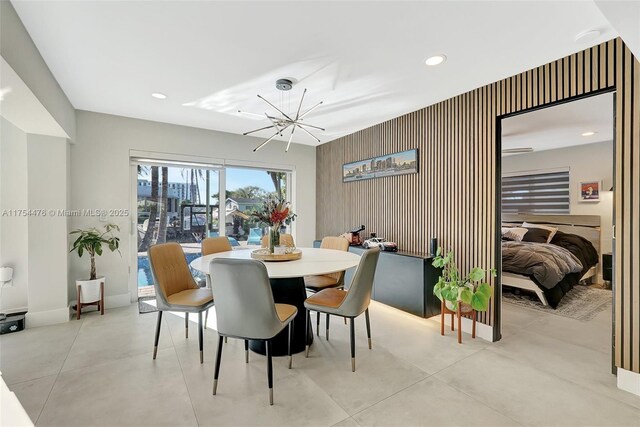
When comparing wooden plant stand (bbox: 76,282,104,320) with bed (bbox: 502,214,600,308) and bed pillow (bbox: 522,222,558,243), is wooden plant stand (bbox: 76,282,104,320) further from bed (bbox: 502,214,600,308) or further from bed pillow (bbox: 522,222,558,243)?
bed pillow (bbox: 522,222,558,243)

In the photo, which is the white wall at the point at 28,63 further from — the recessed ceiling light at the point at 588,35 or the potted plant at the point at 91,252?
the recessed ceiling light at the point at 588,35

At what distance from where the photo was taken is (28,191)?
9.96 ft

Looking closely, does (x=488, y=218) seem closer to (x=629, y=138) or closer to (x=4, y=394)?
(x=629, y=138)

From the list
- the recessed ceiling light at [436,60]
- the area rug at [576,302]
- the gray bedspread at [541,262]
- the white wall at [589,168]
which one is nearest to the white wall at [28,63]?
the recessed ceiling light at [436,60]

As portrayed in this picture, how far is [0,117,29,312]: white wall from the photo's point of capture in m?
3.19

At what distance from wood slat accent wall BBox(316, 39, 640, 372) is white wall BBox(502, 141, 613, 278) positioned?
3.37 m

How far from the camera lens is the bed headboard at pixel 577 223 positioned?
16.1ft

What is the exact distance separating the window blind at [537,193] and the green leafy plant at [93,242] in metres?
7.14

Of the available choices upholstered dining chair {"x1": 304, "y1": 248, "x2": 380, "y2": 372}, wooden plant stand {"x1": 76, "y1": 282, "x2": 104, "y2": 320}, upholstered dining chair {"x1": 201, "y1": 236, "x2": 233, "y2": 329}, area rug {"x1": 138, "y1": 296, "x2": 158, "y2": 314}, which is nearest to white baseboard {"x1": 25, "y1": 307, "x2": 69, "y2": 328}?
wooden plant stand {"x1": 76, "y1": 282, "x2": 104, "y2": 320}

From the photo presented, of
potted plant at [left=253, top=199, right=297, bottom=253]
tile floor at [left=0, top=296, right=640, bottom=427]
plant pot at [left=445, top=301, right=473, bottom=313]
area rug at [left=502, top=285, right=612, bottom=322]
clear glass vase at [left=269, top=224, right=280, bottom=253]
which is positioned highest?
potted plant at [left=253, top=199, right=297, bottom=253]

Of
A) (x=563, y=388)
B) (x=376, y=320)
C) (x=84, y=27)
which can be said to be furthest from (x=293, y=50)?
(x=563, y=388)

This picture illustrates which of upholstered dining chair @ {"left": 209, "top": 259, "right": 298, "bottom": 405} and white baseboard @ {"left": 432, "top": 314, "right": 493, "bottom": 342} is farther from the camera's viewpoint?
white baseboard @ {"left": 432, "top": 314, "right": 493, "bottom": 342}

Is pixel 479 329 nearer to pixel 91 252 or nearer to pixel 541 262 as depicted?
pixel 541 262

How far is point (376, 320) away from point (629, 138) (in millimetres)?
2608
